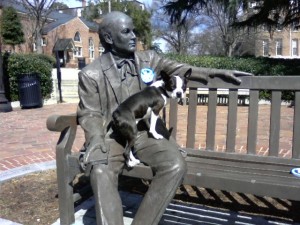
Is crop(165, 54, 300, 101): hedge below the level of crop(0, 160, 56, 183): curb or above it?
above

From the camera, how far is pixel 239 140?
23.8ft

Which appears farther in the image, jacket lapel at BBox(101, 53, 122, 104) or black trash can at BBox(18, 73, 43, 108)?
black trash can at BBox(18, 73, 43, 108)

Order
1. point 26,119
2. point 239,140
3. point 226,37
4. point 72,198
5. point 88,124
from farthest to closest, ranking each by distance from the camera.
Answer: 1. point 226,37
2. point 26,119
3. point 239,140
4. point 72,198
5. point 88,124

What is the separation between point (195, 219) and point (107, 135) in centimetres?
123

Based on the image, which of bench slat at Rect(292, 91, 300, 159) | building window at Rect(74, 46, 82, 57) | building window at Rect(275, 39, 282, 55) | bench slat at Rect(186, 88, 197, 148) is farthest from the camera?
building window at Rect(275, 39, 282, 55)

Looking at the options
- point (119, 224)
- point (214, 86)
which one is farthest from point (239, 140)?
point (119, 224)

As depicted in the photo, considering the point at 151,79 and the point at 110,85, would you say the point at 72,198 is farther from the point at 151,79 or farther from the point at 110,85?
the point at 151,79

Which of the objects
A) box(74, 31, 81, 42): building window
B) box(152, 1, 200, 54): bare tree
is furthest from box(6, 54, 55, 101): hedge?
box(74, 31, 81, 42): building window

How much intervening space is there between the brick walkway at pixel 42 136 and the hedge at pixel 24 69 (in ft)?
8.55

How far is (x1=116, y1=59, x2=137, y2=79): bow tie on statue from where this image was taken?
3.53 m

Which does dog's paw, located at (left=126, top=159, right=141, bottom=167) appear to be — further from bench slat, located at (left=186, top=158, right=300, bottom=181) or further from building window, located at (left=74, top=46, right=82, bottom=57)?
building window, located at (left=74, top=46, right=82, bottom=57)

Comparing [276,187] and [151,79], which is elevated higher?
[151,79]

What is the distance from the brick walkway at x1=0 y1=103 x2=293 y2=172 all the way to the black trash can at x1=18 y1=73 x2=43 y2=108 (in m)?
1.24

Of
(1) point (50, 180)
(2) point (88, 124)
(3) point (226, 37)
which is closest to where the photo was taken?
(2) point (88, 124)
